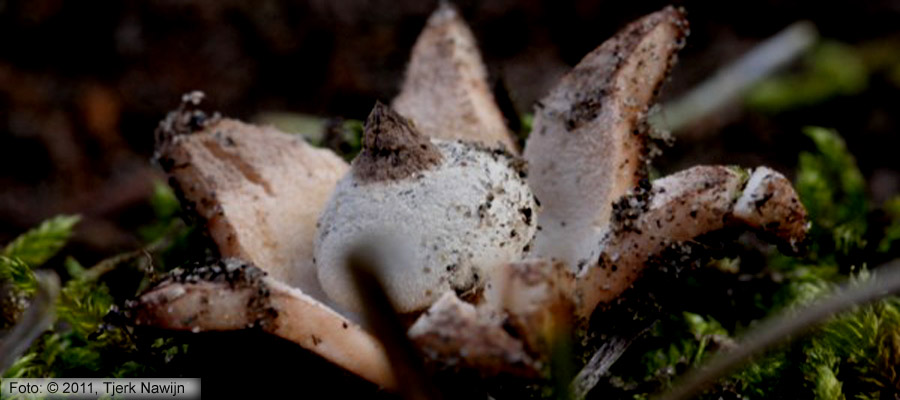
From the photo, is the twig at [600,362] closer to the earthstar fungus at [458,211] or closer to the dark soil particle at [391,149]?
the earthstar fungus at [458,211]

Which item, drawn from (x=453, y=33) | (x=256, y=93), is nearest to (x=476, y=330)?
(x=453, y=33)

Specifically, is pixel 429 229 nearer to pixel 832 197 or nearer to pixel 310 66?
pixel 832 197

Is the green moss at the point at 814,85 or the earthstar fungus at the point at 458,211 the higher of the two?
the green moss at the point at 814,85

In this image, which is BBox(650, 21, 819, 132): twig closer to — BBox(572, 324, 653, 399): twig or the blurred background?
the blurred background

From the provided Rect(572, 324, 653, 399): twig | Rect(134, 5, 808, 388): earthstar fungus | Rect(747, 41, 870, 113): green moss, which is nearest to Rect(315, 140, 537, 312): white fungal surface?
Rect(134, 5, 808, 388): earthstar fungus

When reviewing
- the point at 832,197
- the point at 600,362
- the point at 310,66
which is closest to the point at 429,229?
the point at 600,362

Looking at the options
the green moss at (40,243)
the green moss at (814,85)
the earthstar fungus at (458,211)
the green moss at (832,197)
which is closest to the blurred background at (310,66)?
the green moss at (814,85)
